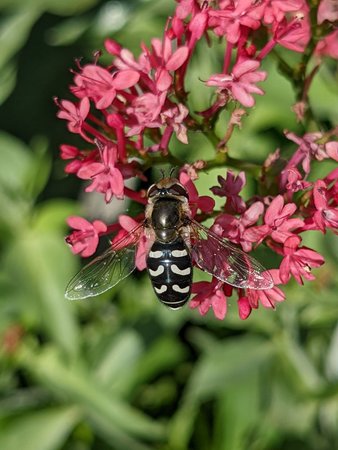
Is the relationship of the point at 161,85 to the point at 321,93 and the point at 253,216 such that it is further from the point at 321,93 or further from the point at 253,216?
the point at 321,93

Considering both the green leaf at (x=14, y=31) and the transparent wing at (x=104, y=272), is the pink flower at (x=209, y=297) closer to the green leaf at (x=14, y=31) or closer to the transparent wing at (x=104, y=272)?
the transparent wing at (x=104, y=272)

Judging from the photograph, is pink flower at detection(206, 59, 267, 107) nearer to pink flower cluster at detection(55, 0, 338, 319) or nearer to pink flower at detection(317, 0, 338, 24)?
pink flower cluster at detection(55, 0, 338, 319)

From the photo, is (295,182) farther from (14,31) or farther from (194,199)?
(14,31)

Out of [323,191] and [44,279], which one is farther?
[44,279]

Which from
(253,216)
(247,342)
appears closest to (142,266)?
(253,216)

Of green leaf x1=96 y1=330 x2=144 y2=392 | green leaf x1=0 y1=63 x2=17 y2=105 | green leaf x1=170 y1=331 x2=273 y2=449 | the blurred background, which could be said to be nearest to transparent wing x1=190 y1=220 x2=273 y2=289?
the blurred background

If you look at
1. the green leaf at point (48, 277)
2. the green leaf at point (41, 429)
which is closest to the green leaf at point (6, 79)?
the green leaf at point (48, 277)

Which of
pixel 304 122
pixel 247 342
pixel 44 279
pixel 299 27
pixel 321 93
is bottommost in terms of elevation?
pixel 247 342
